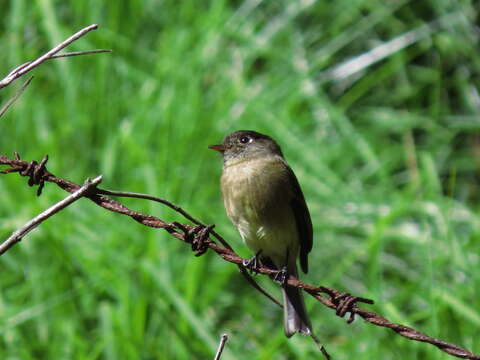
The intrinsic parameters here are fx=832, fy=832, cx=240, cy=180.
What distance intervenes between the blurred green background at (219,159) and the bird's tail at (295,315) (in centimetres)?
43

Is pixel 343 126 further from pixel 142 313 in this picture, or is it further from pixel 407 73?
pixel 142 313

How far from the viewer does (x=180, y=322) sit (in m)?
4.29

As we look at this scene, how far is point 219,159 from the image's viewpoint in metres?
5.72

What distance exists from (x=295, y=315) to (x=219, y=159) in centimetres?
237

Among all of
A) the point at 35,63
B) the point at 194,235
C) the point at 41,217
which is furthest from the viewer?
the point at 194,235

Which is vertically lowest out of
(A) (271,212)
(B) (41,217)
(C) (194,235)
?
(A) (271,212)

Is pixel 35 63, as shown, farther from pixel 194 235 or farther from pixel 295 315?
pixel 295 315

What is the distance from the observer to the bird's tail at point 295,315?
11.3 feet

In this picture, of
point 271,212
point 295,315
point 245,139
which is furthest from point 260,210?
point 245,139

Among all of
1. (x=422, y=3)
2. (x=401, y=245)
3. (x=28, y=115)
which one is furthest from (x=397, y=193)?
(x=28, y=115)

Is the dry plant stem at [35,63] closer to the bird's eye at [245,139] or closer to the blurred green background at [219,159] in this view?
the bird's eye at [245,139]

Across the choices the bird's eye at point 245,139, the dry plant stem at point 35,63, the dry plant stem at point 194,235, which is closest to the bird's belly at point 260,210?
the bird's eye at point 245,139

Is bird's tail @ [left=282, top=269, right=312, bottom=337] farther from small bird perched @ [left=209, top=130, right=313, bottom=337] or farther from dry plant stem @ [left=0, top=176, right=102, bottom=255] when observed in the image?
dry plant stem @ [left=0, top=176, right=102, bottom=255]

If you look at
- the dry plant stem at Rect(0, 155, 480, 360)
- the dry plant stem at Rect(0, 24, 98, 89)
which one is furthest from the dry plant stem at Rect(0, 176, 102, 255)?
the dry plant stem at Rect(0, 24, 98, 89)
